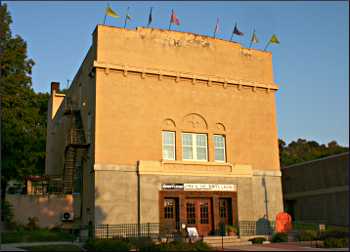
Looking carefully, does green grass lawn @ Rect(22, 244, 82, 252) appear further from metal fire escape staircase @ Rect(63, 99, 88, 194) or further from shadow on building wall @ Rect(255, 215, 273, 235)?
shadow on building wall @ Rect(255, 215, 273, 235)

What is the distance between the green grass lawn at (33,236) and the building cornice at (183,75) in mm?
10412

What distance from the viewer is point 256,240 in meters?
27.5

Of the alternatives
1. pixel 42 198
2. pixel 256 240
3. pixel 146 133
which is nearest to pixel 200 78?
pixel 146 133

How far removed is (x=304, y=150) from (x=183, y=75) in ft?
187

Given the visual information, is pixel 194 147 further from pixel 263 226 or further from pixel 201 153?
pixel 263 226

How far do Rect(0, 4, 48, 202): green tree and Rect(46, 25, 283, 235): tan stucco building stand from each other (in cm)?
521

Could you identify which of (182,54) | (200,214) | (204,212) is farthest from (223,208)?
(182,54)

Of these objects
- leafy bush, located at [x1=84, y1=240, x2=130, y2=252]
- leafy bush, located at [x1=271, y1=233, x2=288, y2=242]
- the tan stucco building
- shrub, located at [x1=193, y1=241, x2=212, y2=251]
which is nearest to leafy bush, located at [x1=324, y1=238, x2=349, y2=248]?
leafy bush, located at [x1=271, y1=233, x2=288, y2=242]

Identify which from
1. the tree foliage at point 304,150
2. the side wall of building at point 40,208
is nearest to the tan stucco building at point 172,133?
the side wall of building at point 40,208

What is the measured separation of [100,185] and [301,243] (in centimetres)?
1213

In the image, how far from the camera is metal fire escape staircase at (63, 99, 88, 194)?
3102 centimetres

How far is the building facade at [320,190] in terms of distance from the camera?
4018 centimetres

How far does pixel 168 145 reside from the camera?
98.1 ft

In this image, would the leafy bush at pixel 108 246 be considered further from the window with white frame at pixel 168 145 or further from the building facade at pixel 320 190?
the building facade at pixel 320 190
